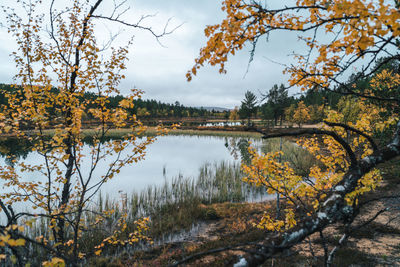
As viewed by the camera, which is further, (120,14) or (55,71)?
(55,71)

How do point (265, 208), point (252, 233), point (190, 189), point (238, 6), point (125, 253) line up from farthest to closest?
point (190, 189)
point (265, 208)
point (252, 233)
point (125, 253)
point (238, 6)

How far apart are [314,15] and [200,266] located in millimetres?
7408

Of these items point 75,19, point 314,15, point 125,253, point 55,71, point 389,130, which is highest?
point 75,19

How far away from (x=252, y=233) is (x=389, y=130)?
6384 mm

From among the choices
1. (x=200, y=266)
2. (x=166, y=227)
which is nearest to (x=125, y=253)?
(x=166, y=227)

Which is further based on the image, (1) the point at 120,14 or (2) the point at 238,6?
(1) the point at 120,14

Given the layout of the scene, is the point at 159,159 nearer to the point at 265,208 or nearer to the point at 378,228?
the point at 265,208

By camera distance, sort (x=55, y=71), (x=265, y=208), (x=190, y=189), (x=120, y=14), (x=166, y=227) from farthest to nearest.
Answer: (x=190, y=189)
(x=265, y=208)
(x=166, y=227)
(x=55, y=71)
(x=120, y=14)

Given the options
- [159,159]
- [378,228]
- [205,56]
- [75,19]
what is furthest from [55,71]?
[159,159]

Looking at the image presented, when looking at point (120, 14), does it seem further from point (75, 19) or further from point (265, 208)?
point (265, 208)

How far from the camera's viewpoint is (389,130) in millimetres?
5902

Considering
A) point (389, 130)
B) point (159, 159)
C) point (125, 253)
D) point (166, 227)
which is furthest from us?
point (159, 159)

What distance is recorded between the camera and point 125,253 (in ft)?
24.5

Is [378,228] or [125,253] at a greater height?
[378,228]
